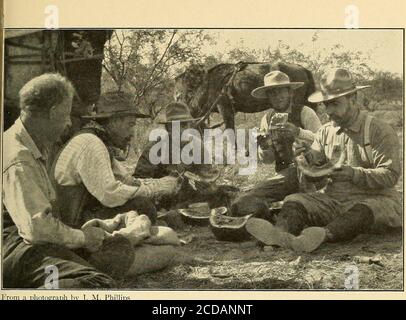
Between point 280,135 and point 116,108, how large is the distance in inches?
59.8

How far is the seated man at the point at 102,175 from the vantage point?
610 centimetres

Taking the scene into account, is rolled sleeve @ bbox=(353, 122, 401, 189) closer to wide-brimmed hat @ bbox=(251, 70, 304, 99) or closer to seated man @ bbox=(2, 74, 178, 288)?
wide-brimmed hat @ bbox=(251, 70, 304, 99)

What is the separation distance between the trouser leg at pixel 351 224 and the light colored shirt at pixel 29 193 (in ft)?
7.40

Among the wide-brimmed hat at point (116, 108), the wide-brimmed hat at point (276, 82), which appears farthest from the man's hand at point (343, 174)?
the wide-brimmed hat at point (116, 108)

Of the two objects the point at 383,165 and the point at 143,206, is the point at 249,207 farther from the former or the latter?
the point at 383,165

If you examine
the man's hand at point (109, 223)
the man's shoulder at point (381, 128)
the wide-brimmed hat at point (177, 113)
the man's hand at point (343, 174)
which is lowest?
the man's hand at point (109, 223)

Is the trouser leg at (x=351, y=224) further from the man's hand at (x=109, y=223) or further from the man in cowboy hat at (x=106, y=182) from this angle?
the man's hand at (x=109, y=223)

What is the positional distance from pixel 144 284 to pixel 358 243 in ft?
6.46

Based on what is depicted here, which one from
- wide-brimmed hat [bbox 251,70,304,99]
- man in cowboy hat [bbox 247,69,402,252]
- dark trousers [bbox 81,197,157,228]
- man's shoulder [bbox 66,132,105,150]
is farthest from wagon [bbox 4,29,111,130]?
man in cowboy hat [bbox 247,69,402,252]

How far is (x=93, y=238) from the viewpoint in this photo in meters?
6.07

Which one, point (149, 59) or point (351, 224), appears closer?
point (351, 224)

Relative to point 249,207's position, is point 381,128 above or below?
above

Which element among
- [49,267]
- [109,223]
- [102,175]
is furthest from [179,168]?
[49,267]
